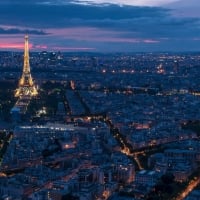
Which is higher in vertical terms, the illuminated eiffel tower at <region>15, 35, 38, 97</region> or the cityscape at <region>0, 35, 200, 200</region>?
the illuminated eiffel tower at <region>15, 35, 38, 97</region>

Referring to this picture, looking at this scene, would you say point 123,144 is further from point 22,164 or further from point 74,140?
point 22,164

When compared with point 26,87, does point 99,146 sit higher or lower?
lower

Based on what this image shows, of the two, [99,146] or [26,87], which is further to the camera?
[26,87]

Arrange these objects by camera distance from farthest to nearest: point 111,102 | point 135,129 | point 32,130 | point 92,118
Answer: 1. point 111,102
2. point 92,118
3. point 135,129
4. point 32,130

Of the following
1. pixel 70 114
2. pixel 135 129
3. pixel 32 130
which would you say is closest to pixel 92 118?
pixel 70 114

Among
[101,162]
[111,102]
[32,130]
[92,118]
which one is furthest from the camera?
[111,102]

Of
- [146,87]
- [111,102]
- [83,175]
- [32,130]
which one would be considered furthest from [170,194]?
[146,87]

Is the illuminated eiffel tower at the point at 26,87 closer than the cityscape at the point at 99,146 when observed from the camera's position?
No

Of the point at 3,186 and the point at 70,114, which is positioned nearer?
the point at 3,186

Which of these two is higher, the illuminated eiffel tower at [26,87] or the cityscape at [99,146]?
the illuminated eiffel tower at [26,87]

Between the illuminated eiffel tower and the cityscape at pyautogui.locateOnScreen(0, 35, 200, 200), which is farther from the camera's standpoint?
the illuminated eiffel tower
